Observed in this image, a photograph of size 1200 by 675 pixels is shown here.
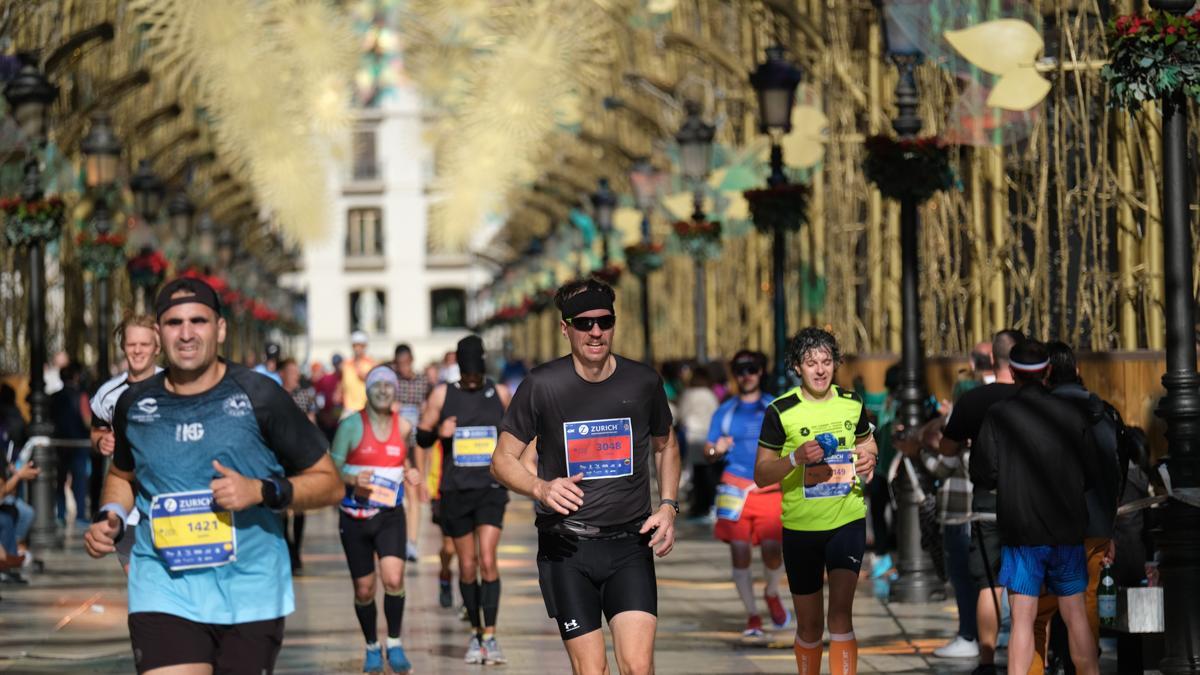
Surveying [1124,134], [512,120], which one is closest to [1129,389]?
[1124,134]

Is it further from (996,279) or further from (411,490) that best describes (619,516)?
(996,279)

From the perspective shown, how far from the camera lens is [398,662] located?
12.4 metres

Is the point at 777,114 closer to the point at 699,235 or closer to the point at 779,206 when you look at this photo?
the point at 779,206

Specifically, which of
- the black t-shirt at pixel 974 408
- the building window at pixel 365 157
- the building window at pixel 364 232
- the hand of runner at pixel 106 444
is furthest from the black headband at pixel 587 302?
the building window at pixel 365 157

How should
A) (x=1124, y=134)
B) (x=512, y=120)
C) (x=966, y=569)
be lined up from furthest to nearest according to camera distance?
(x=512, y=120), (x=1124, y=134), (x=966, y=569)

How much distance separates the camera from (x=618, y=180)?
53438mm

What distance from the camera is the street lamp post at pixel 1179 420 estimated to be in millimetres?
10570

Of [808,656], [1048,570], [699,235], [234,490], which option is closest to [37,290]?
[699,235]

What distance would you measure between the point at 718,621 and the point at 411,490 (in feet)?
18.1

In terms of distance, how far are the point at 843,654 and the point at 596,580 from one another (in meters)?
2.00

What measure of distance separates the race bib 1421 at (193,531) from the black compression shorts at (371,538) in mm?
5642

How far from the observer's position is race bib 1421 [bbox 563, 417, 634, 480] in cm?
841

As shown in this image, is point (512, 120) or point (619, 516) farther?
point (512, 120)

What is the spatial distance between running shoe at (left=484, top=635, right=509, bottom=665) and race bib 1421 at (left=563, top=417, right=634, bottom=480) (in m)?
4.58
